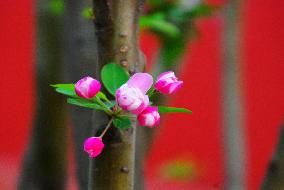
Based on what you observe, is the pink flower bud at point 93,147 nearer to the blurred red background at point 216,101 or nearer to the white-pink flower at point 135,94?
the white-pink flower at point 135,94

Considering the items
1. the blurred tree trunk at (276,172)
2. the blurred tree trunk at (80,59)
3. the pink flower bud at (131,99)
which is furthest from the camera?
the blurred tree trunk at (80,59)

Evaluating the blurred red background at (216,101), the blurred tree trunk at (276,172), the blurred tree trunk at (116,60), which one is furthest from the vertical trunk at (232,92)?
the blurred red background at (216,101)

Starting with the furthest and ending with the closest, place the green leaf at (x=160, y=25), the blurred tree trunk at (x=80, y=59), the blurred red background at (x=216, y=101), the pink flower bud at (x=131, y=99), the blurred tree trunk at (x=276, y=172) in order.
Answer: the blurred red background at (x=216, y=101) < the green leaf at (x=160, y=25) < the blurred tree trunk at (x=80, y=59) < the blurred tree trunk at (x=276, y=172) < the pink flower bud at (x=131, y=99)

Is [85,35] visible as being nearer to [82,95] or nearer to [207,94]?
[82,95]

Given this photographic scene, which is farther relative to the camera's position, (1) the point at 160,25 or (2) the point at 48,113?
(2) the point at 48,113

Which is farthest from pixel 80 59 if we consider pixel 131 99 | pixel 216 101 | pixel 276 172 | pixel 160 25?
pixel 216 101

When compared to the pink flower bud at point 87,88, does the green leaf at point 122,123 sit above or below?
below

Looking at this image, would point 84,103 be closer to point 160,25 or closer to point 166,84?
point 166,84

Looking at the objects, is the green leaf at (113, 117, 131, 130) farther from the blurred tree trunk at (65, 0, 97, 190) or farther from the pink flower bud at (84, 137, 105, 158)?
the blurred tree trunk at (65, 0, 97, 190)
